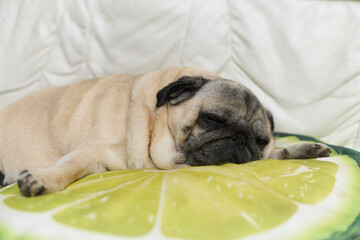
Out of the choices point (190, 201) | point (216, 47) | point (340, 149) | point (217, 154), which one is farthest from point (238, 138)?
point (216, 47)

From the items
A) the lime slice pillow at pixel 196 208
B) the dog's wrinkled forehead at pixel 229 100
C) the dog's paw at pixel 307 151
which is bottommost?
the dog's paw at pixel 307 151

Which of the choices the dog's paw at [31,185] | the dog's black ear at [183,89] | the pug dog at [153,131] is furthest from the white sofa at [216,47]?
the dog's paw at [31,185]

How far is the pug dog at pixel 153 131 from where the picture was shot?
1.65 m

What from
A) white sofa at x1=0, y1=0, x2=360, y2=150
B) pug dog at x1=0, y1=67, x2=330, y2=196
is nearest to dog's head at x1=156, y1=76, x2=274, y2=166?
pug dog at x1=0, y1=67, x2=330, y2=196

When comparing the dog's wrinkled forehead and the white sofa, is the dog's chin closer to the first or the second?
the dog's wrinkled forehead

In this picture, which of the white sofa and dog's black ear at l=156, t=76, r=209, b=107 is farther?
the white sofa

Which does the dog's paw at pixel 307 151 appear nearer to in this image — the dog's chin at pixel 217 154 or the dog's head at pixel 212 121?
the dog's head at pixel 212 121

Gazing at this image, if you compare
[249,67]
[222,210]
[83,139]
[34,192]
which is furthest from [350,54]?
[34,192]

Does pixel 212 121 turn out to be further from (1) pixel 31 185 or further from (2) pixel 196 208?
(1) pixel 31 185

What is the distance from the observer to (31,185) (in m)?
1.26

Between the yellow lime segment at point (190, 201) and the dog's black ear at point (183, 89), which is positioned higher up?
the dog's black ear at point (183, 89)

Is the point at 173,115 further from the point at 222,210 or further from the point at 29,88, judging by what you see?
the point at 29,88

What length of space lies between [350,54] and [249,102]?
0.94 meters

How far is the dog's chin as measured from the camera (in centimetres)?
163
